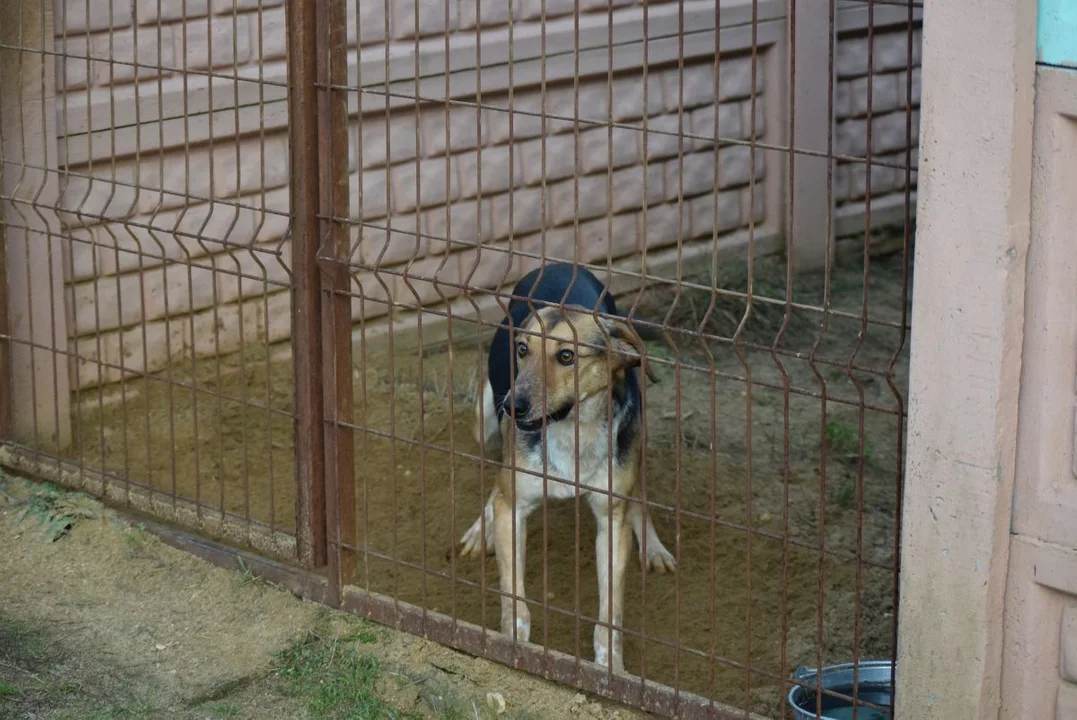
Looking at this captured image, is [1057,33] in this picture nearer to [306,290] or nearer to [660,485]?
[306,290]

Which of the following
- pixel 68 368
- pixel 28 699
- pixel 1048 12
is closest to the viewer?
pixel 1048 12

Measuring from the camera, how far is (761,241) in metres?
8.78

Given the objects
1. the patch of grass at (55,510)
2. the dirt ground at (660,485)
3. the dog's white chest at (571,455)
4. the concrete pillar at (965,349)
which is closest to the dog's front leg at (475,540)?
the dirt ground at (660,485)

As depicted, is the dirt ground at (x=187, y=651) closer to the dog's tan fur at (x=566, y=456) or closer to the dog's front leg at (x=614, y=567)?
the dog's tan fur at (x=566, y=456)

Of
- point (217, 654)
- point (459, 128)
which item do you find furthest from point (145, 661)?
point (459, 128)

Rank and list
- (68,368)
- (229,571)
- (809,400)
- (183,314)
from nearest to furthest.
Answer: (229,571)
(68,368)
(183,314)
(809,400)

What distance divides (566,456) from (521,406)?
0.51 metres

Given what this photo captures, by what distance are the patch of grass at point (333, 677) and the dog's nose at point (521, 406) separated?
86 centimetres

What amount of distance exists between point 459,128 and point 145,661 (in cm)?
360

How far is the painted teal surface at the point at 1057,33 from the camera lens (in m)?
3.14

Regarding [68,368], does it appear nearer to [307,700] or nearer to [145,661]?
[145,661]

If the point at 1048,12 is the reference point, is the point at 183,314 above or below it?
below

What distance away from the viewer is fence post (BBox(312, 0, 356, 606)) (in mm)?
4559

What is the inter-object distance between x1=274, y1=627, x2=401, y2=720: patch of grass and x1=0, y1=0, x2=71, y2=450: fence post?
5.31 feet
